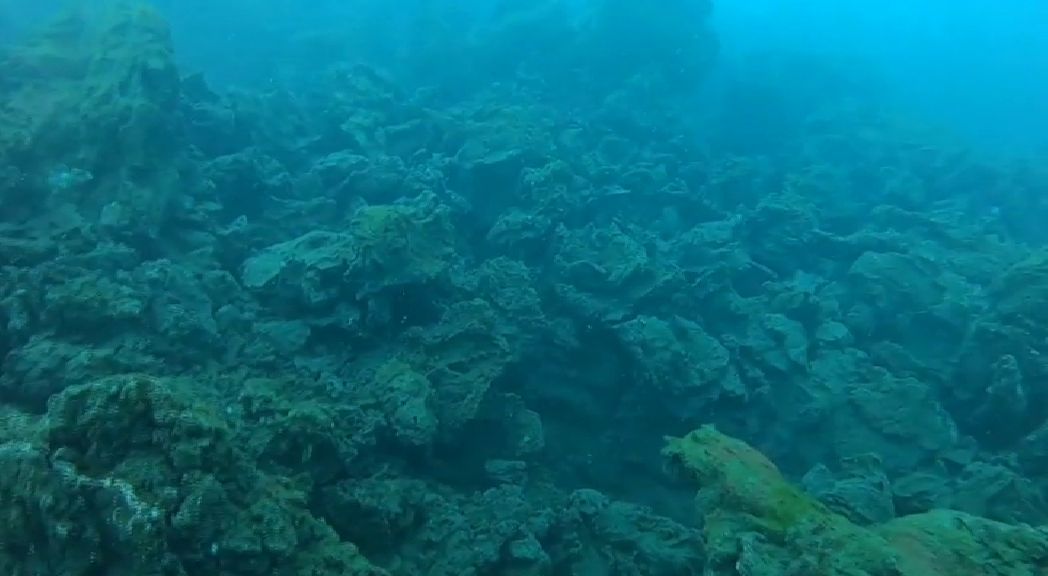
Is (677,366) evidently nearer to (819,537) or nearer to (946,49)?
(819,537)

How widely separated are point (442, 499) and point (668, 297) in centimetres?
552

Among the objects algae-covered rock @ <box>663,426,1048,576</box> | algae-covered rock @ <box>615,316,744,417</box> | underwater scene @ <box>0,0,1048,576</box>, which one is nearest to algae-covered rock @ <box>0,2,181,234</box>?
underwater scene @ <box>0,0,1048,576</box>

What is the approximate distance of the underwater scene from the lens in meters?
4.36

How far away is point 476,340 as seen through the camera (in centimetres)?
834

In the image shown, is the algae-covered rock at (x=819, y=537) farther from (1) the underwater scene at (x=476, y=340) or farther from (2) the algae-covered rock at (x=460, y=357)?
(2) the algae-covered rock at (x=460, y=357)

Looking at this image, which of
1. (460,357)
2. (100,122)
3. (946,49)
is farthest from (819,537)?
(946,49)

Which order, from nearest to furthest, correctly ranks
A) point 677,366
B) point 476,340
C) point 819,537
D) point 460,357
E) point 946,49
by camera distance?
1. point 819,537
2. point 460,357
3. point 476,340
4. point 677,366
5. point 946,49

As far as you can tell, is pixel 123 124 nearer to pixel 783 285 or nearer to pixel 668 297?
pixel 668 297

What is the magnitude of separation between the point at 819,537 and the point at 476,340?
15.6 feet

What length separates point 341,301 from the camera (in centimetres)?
844

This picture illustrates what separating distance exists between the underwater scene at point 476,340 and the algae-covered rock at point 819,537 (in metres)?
0.03

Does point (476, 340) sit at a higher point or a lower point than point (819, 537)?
higher

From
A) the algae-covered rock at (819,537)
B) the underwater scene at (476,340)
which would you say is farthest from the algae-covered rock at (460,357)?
the algae-covered rock at (819,537)

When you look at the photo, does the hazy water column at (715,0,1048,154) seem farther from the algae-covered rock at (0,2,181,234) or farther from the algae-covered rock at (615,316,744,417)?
the algae-covered rock at (0,2,181,234)
